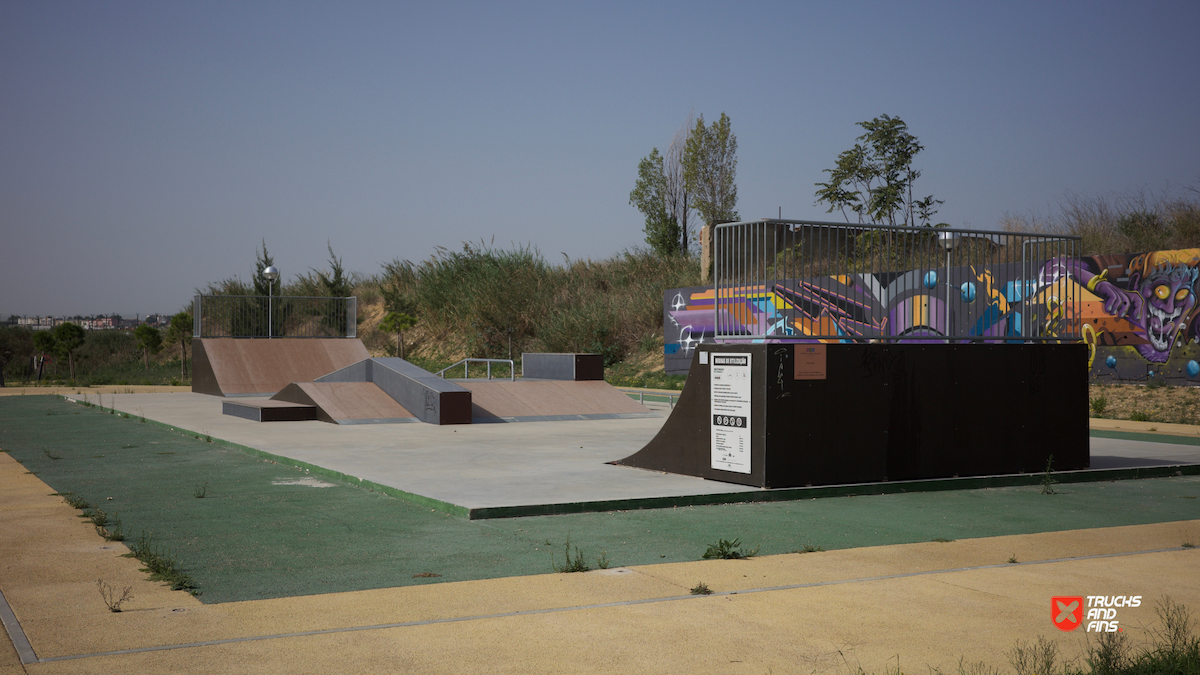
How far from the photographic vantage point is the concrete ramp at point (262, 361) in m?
24.1

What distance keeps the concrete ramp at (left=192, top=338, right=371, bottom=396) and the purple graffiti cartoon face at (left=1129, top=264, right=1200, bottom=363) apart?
18077 mm

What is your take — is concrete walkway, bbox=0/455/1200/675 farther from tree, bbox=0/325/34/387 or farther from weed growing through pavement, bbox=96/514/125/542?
tree, bbox=0/325/34/387

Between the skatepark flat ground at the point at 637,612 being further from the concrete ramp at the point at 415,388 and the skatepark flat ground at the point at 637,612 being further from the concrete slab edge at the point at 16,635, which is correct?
the concrete ramp at the point at 415,388

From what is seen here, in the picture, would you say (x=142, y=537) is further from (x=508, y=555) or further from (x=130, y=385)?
(x=130, y=385)

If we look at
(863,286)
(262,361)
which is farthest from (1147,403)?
(262,361)

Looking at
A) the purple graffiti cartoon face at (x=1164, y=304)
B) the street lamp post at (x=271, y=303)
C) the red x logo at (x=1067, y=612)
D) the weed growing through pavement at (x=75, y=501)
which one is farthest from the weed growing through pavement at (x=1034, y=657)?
the street lamp post at (x=271, y=303)

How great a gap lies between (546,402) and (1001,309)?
30.5 ft

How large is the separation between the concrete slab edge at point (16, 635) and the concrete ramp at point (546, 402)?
1167 centimetres

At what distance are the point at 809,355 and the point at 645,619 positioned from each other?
194 inches

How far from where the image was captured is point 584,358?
20.0 metres

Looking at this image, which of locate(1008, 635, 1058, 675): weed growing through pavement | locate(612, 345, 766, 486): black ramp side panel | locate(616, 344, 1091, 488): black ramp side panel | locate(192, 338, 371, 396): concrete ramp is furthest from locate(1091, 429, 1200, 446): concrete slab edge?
locate(192, 338, 371, 396): concrete ramp

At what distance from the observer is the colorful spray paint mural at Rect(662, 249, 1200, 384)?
9500mm

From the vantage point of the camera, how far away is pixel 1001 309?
1052 cm

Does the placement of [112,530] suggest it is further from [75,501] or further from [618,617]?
[618,617]
